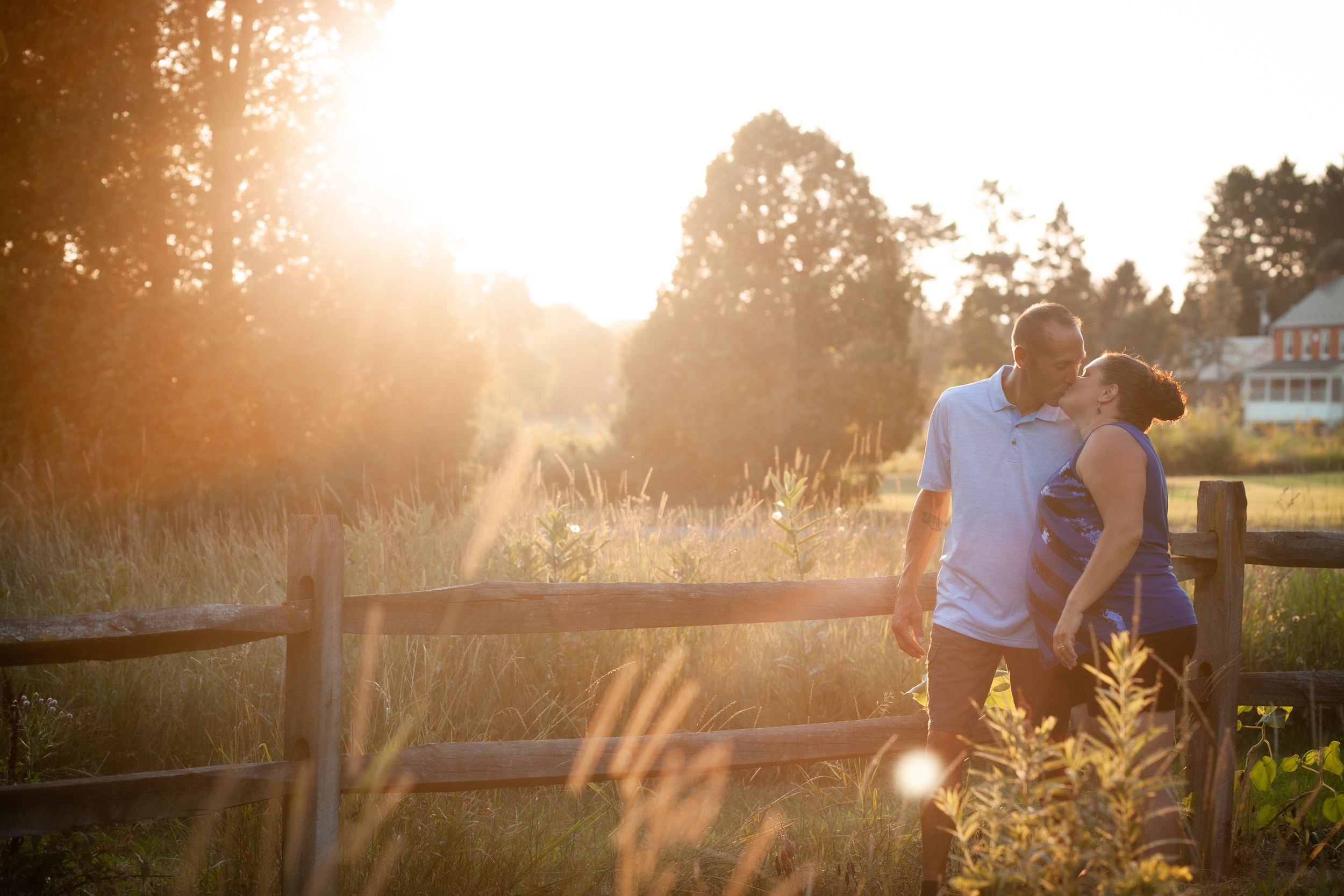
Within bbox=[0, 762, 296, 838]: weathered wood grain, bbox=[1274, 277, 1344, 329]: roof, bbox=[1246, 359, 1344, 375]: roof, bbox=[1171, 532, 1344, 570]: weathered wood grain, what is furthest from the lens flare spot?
bbox=[1274, 277, 1344, 329]: roof

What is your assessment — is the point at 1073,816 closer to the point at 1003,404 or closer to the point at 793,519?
the point at 1003,404

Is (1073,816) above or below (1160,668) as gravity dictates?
above

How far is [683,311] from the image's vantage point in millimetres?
18688

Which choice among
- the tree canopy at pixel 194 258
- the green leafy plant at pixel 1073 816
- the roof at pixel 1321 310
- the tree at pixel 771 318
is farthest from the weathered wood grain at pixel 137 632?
the roof at pixel 1321 310

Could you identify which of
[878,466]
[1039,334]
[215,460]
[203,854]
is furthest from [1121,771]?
[878,466]

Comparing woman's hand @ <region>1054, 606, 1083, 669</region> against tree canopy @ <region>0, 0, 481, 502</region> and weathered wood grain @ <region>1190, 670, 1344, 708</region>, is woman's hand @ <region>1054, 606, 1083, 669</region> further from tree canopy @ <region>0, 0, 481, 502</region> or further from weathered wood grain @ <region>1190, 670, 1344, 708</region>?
tree canopy @ <region>0, 0, 481, 502</region>

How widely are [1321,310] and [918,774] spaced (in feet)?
220

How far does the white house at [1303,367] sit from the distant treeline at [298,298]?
4804 centimetres

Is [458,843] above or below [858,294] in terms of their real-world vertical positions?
below

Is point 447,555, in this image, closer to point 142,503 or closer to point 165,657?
point 165,657

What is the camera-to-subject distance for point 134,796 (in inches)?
102

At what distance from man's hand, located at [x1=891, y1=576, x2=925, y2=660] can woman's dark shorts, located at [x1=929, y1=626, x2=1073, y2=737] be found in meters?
0.14

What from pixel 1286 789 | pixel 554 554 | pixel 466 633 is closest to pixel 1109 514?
pixel 466 633

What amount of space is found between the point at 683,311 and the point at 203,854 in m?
16.1
